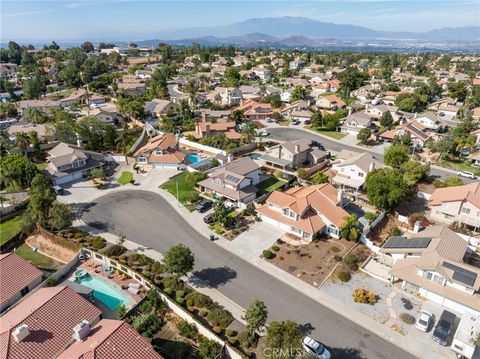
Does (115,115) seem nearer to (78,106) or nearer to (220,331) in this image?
(78,106)

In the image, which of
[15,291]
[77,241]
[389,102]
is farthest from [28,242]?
[389,102]

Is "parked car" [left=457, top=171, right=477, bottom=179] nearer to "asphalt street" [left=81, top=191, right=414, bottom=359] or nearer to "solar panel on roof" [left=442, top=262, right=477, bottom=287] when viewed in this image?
"solar panel on roof" [left=442, top=262, right=477, bottom=287]

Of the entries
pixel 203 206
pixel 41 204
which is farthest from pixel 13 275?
pixel 203 206

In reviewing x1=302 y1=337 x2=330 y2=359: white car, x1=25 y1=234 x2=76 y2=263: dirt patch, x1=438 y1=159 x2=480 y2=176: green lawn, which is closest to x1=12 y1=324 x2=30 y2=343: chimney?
x1=25 y1=234 x2=76 y2=263: dirt patch

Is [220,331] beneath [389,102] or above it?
beneath

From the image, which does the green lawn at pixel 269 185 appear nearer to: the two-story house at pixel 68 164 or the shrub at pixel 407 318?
the shrub at pixel 407 318

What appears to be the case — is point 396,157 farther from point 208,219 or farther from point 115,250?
point 115,250
